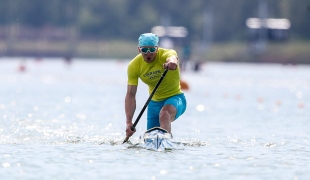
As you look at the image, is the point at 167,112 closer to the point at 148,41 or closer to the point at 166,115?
the point at 166,115

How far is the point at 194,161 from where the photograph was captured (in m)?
16.3

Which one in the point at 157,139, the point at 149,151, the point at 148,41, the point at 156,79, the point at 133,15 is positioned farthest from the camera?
the point at 133,15

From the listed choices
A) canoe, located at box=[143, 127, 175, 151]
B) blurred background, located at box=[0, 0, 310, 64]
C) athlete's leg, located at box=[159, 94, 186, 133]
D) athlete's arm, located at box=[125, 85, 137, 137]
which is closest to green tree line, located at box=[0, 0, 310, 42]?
blurred background, located at box=[0, 0, 310, 64]

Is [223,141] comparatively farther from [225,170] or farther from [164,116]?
[225,170]

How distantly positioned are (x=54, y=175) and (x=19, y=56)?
138 metres

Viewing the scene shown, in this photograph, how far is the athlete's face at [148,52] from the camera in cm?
1689

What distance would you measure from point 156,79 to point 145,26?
15177cm

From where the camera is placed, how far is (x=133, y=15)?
17388 cm

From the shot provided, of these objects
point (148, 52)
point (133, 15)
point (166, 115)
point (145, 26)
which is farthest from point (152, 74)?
point (133, 15)

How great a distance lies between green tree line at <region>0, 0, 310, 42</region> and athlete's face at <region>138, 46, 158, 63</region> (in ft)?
450

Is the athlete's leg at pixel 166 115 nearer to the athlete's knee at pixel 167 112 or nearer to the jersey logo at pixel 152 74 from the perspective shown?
the athlete's knee at pixel 167 112

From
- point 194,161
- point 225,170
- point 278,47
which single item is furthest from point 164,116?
point 278,47

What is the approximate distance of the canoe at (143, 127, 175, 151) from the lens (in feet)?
56.6

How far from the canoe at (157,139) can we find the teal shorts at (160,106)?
1.32 ft
